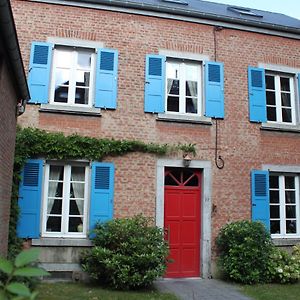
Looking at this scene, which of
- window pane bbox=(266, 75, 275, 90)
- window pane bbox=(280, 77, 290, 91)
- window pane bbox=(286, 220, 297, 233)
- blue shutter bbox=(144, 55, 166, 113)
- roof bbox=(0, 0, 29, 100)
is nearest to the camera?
roof bbox=(0, 0, 29, 100)

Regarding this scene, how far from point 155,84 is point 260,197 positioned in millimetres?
4048

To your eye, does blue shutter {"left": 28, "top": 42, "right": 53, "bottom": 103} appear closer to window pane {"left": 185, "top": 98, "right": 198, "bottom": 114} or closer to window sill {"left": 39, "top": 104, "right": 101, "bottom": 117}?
window sill {"left": 39, "top": 104, "right": 101, "bottom": 117}

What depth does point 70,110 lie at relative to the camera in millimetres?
10188

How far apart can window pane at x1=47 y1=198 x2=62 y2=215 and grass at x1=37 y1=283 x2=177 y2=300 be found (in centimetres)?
170

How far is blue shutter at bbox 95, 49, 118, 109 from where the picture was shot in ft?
34.1

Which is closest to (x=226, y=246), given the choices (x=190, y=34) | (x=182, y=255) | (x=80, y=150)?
(x=182, y=255)

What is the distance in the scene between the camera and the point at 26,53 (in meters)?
10.2

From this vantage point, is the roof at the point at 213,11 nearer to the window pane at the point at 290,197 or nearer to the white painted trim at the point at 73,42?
the white painted trim at the point at 73,42

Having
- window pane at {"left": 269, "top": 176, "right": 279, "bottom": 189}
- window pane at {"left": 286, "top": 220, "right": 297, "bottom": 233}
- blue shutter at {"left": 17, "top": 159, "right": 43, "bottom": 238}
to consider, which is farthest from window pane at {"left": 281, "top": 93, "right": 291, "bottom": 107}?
Answer: blue shutter at {"left": 17, "top": 159, "right": 43, "bottom": 238}

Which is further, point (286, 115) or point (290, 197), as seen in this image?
point (286, 115)

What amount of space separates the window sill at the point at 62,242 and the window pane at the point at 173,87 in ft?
14.5

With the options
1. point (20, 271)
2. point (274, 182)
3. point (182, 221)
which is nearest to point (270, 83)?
point (274, 182)

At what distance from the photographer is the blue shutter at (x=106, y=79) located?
34.1 feet

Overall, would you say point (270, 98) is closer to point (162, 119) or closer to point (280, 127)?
point (280, 127)
